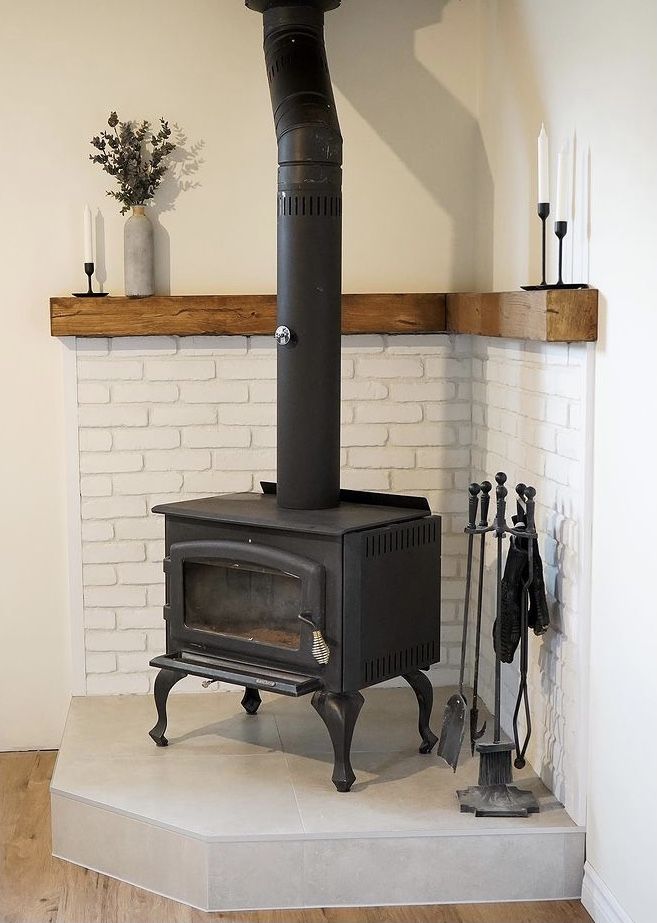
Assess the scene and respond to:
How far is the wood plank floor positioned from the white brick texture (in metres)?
0.96

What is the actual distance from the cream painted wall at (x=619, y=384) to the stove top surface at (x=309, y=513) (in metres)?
0.63

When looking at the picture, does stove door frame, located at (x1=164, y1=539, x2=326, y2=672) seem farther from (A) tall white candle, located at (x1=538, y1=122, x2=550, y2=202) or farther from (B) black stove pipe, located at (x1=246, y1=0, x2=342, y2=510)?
(A) tall white candle, located at (x1=538, y1=122, x2=550, y2=202)

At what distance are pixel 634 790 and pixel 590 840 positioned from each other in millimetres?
361

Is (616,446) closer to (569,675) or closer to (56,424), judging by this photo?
(569,675)

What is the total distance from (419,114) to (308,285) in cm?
102

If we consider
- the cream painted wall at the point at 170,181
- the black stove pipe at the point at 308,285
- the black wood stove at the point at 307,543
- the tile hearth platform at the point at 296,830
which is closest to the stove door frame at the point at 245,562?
the black wood stove at the point at 307,543

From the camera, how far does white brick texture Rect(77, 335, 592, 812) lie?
3980 millimetres

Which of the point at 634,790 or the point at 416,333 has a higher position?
the point at 416,333

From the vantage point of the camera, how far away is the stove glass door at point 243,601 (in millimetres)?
3312

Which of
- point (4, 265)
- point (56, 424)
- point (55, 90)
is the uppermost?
point (55, 90)

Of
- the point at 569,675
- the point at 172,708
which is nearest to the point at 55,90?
the point at 172,708

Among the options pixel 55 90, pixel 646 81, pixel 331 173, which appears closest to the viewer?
pixel 646 81

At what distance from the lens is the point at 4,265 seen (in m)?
3.90

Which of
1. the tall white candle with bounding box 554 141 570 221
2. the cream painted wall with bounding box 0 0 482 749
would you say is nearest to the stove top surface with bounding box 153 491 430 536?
the cream painted wall with bounding box 0 0 482 749
